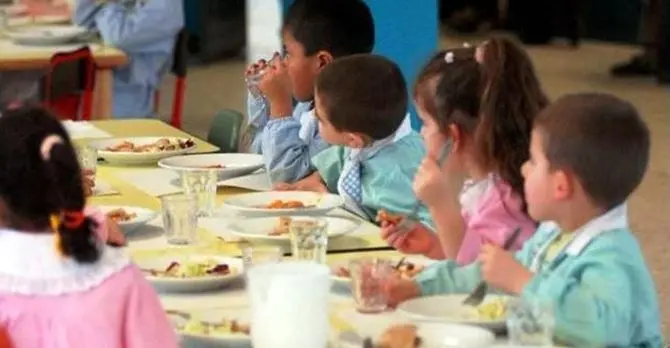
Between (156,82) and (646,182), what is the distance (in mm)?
2399

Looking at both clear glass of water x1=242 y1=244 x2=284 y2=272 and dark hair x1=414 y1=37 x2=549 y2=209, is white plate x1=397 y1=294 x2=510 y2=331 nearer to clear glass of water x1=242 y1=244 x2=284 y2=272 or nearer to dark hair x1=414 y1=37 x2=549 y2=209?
clear glass of water x1=242 y1=244 x2=284 y2=272

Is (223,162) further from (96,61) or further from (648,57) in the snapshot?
(648,57)

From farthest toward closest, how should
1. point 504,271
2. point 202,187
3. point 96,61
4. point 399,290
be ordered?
point 96,61, point 202,187, point 399,290, point 504,271

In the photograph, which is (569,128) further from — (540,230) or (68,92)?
(68,92)

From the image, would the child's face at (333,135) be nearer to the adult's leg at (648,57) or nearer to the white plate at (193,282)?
the white plate at (193,282)

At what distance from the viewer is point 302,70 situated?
3.77 metres

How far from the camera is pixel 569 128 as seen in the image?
221cm

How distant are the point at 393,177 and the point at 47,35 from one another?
302cm

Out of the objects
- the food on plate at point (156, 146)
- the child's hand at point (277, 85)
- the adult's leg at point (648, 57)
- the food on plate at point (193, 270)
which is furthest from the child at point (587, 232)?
the adult's leg at point (648, 57)

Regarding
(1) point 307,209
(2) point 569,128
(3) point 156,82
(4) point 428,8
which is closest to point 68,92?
(3) point 156,82

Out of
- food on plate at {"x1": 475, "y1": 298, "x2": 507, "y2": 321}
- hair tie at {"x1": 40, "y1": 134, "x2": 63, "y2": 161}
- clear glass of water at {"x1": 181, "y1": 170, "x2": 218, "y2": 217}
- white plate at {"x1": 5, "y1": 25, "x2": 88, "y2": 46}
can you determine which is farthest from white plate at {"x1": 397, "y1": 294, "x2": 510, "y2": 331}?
white plate at {"x1": 5, "y1": 25, "x2": 88, "y2": 46}

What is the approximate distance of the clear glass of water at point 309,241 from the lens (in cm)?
249

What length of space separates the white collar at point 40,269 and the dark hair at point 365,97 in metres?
1.38

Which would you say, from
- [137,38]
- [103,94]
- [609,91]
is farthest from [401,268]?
[609,91]
